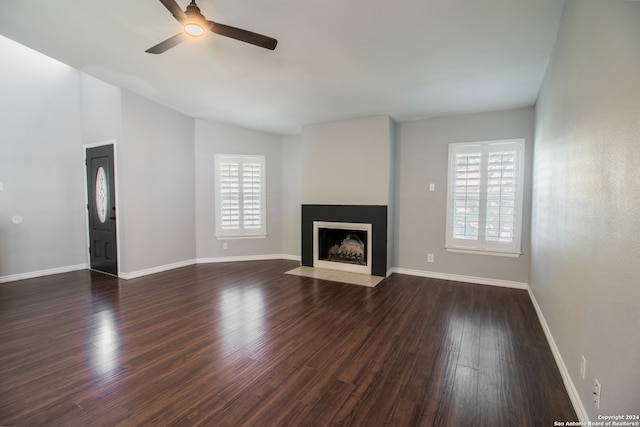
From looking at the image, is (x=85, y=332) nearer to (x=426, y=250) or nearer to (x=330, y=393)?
(x=330, y=393)

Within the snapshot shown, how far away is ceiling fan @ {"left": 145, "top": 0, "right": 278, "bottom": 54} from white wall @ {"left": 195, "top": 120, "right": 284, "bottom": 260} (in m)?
3.10

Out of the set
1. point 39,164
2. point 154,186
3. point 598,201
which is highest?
point 39,164

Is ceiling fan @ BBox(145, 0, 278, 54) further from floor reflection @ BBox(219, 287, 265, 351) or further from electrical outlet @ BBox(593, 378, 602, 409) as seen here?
electrical outlet @ BBox(593, 378, 602, 409)

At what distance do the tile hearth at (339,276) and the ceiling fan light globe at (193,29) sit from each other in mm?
3560

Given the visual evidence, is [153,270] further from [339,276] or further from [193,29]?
[193,29]

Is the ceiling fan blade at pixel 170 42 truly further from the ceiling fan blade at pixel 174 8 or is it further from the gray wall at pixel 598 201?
the gray wall at pixel 598 201

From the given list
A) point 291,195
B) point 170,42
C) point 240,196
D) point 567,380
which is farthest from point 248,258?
point 567,380

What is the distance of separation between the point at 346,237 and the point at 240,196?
2.30m

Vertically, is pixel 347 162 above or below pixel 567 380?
above

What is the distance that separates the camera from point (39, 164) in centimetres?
462

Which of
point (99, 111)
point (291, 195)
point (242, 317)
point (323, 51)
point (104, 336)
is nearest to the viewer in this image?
point (104, 336)

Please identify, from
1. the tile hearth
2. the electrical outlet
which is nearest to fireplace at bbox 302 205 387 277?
the tile hearth

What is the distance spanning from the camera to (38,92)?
14.9ft

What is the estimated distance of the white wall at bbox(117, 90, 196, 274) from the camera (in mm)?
4445
